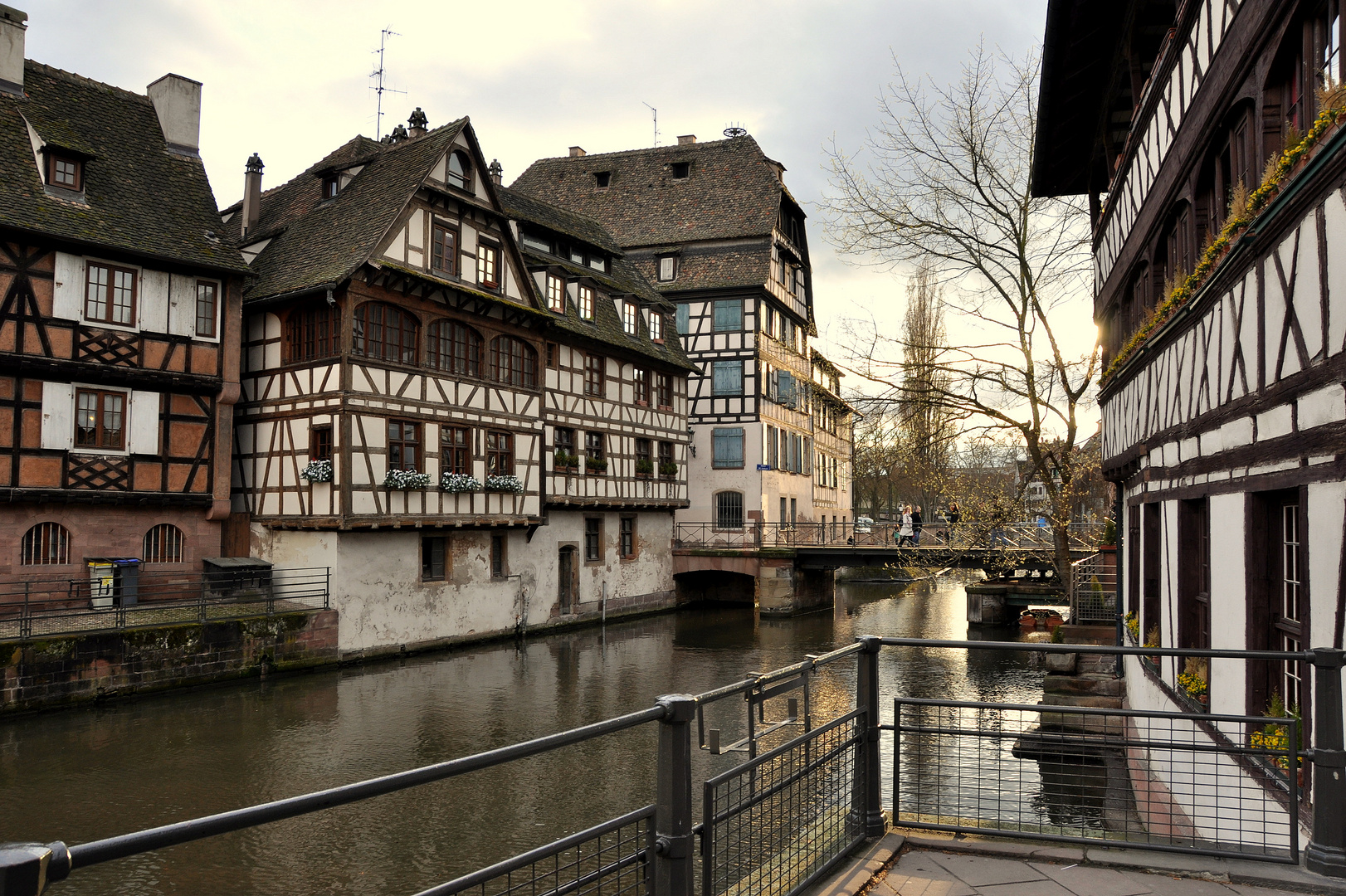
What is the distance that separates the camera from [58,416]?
62.5 feet

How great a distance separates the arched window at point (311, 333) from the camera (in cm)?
2193

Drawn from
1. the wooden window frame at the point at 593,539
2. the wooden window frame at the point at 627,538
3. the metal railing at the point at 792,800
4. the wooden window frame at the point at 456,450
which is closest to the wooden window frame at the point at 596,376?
the wooden window frame at the point at 593,539

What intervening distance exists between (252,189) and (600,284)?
10.4 metres

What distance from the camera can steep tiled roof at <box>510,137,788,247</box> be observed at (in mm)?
39625

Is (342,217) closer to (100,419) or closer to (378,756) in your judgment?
(100,419)

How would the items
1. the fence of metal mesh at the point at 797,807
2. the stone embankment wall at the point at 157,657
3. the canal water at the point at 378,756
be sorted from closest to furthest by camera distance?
1. the fence of metal mesh at the point at 797,807
2. the canal water at the point at 378,756
3. the stone embankment wall at the point at 157,657

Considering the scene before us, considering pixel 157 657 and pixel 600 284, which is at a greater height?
pixel 600 284

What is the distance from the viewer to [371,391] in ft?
72.5

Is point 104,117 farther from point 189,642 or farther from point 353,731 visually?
point 353,731

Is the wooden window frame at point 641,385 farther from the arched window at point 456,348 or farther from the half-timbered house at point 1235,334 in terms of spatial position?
the half-timbered house at point 1235,334

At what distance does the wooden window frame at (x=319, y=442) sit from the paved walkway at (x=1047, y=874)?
61.3 feet

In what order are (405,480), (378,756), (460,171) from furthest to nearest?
(460,171)
(405,480)
(378,756)

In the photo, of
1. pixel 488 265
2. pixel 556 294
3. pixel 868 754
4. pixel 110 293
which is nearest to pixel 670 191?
pixel 556 294

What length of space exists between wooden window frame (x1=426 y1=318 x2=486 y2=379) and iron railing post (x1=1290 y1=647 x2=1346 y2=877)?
21057 mm
